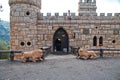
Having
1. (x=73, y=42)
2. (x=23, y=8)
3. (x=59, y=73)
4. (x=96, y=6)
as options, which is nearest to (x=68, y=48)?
(x=73, y=42)

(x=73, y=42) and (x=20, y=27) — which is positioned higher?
(x=20, y=27)

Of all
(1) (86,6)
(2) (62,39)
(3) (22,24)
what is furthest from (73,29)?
(1) (86,6)

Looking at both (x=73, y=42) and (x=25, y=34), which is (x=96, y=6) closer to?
(x=73, y=42)

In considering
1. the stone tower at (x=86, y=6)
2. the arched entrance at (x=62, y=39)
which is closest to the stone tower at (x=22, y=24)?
the arched entrance at (x=62, y=39)

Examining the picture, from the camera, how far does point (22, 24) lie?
16.2 m

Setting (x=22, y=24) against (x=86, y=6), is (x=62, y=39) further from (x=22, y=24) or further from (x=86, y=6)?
(x=86, y=6)

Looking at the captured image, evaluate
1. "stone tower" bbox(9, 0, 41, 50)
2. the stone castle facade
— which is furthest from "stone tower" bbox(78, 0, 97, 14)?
"stone tower" bbox(9, 0, 41, 50)

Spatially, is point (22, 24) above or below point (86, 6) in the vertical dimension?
below

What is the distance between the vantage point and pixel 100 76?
736 cm

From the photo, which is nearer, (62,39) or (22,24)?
(22,24)

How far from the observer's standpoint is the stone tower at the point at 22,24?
52.9 ft

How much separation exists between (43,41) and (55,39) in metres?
1.18

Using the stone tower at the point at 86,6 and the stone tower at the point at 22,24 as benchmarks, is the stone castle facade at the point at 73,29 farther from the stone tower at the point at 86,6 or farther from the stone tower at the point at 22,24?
the stone tower at the point at 86,6

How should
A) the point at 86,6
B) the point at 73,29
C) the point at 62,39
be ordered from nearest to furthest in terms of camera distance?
the point at 73,29, the point at 62,39, the point at 86,6
